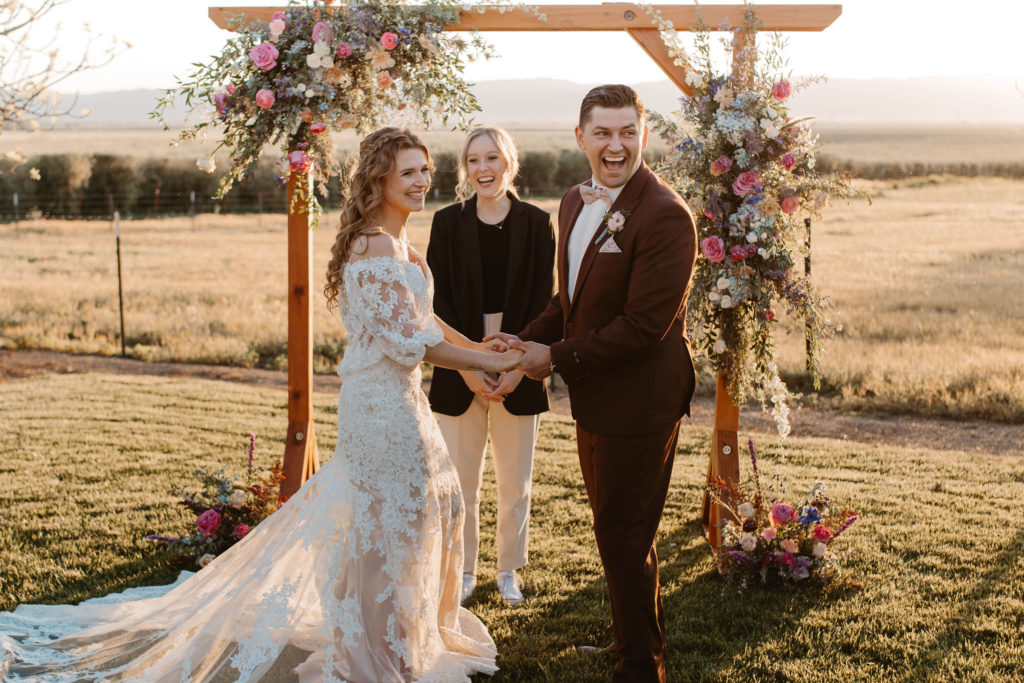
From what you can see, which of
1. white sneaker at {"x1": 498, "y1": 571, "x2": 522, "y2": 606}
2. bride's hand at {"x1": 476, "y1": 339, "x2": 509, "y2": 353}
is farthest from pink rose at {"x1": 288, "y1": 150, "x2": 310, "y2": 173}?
white sneaker at {"x1": 498, "y1": 571, "x2": 522, "y2": 606}

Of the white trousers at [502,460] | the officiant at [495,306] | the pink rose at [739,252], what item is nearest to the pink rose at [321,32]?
the officiant at [495,306]

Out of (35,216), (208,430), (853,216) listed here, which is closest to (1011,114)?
(853,216)

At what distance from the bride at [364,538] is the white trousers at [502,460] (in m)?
0.92

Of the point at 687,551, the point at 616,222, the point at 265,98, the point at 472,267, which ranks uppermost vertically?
the point at 265,98

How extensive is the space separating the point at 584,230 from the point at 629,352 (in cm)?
64

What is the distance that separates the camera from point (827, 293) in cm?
595

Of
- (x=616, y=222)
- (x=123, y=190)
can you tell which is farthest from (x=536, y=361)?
(x=123, y=190)

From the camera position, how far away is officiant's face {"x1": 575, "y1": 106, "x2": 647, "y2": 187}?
3.64 metres

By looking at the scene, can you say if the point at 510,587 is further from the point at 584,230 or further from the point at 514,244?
the point at 584,230

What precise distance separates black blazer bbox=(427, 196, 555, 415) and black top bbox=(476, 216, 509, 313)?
0.05 metres

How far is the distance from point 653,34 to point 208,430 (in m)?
5.81

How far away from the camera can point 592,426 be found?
377 centimetres

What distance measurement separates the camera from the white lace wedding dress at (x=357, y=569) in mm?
3736

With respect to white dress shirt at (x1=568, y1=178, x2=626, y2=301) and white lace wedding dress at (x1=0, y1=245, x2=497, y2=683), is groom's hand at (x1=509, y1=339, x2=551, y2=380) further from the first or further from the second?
white lace wedding dress at (x1=0, y1=245, x2=497, y2=683)
